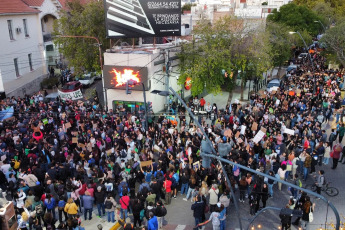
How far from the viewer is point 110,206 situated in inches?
492

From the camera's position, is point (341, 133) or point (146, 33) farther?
point (146, 33)

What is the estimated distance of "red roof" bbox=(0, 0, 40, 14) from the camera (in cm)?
3139

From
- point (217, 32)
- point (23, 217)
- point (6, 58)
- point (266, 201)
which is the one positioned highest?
point (217, 32)

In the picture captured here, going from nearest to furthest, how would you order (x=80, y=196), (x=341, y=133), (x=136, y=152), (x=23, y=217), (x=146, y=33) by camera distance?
1. (x=23, y=217)
2. (x=80, y=196)
3. (x=136, y=152)
4. (x=341, y=133)
5. (x=146, y=33)

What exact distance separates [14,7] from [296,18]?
33.9 meters

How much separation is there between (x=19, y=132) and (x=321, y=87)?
79.4 ft

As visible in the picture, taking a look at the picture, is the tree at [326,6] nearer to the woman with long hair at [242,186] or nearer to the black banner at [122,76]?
the black banner at [122,76]

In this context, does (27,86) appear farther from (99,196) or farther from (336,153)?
(336,153)

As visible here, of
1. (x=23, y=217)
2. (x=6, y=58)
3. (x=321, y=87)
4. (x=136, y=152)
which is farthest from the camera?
(x=6, y=58)

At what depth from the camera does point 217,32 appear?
2678 centimetres

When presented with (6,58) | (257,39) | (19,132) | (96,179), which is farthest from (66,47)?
(96,179)

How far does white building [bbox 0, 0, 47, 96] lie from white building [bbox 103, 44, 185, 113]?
33.3 feet

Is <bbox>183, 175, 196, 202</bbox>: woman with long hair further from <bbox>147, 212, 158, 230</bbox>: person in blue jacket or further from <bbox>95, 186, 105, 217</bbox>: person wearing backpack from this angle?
<bbox>95, 186, 105, 217</bbox>: person wearing backpack

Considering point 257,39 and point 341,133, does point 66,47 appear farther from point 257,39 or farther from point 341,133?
point 341,133
